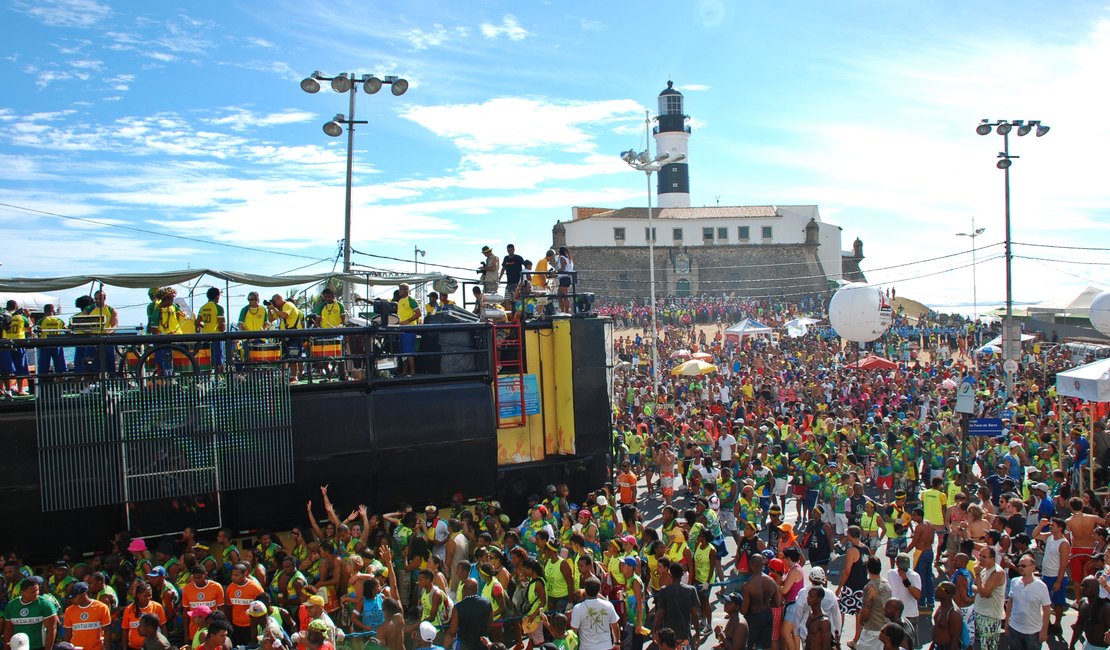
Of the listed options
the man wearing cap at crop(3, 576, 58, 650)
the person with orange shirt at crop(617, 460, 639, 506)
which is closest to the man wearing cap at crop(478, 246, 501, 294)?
the person with orange shirt at crop(617, 460, 639, 506)

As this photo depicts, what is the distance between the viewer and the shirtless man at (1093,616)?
23.8 ft

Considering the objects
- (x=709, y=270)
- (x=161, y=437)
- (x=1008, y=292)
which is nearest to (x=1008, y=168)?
(x=1008, y=292)

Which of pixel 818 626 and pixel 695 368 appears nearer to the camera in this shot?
pixel 818 626

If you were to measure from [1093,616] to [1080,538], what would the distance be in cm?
236

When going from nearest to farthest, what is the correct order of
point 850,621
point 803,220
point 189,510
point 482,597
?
point 482,597, point 189,510, point 850,621, point 803,220

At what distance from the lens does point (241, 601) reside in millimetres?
7672

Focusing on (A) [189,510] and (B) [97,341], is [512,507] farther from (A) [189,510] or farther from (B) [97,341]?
(B) [97,341]

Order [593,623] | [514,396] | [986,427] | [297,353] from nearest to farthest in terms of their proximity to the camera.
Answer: [593,623] < [297,353] < [514,396] < [986,427]

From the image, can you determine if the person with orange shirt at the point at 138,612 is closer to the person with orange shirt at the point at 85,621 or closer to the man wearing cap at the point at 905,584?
the person with orange shirt at the point at 85,621

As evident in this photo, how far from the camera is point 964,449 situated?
1370cm

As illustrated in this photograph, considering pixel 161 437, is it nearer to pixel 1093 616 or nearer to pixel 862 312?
pixel 1093 616

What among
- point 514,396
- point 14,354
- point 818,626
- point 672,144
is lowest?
point 818,626

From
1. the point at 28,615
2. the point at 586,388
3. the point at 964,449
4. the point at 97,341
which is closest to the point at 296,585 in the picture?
the point at 28,615

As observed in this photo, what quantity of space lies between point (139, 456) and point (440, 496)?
325cm
